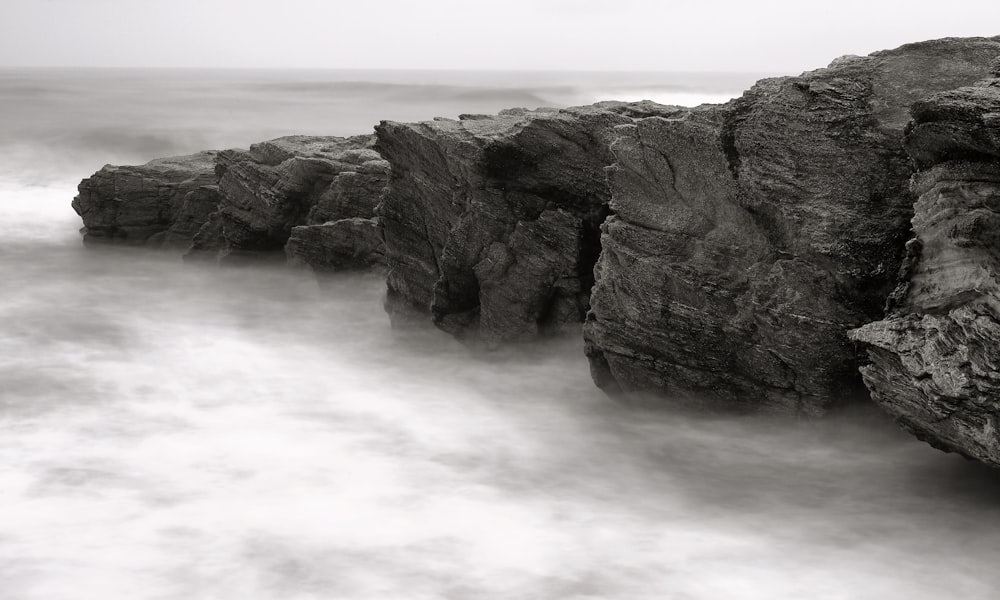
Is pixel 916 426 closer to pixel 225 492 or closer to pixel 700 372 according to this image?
pixel 700 372

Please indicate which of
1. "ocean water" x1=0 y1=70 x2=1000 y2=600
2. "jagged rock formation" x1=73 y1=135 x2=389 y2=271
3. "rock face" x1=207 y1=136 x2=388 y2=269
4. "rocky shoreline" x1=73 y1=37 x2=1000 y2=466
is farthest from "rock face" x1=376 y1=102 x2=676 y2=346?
"rock face" x1=207 y1=136 x2=388 y2=269

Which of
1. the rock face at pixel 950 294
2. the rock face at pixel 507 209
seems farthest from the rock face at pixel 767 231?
the rock face at pixel 507 209

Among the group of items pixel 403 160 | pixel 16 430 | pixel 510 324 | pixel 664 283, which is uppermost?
pixel 403 160

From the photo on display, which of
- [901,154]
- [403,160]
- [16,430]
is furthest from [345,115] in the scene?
[901,154]

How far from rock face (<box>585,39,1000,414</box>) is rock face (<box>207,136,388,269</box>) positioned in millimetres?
9831

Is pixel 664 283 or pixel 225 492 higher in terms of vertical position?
pixel 664 283

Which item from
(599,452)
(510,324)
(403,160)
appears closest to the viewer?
(599,452)

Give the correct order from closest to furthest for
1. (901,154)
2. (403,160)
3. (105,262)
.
Result: 1. (901,154)
2. (403,160)
3. (105,262)

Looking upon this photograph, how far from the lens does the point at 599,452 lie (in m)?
14.7

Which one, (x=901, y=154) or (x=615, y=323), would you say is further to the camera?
(x=615, y=323)

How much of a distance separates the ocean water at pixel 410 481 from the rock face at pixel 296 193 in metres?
2.43

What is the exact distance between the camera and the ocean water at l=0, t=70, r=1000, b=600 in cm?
1100

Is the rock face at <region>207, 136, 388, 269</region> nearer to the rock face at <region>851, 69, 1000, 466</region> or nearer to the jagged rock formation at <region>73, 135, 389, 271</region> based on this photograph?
the jagged rock formation at <region>73, 135, 389, 271</region>

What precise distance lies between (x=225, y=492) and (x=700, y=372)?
22.6 ft
